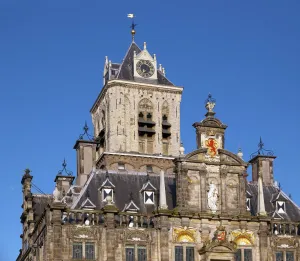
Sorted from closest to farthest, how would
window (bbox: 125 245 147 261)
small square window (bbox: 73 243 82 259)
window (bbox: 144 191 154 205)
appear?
1. small square window (bbox: 73 243 82 259)
2. window (bbox: 125 245 147 261)
3. window (bbox: 144 191 154 205)

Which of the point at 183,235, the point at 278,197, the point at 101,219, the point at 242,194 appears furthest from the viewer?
the point at 278,197

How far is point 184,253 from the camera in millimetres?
75125

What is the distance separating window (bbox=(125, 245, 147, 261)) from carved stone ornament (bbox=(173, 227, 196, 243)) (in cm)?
293

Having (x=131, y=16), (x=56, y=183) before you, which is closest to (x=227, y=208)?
(x=56, y=183)

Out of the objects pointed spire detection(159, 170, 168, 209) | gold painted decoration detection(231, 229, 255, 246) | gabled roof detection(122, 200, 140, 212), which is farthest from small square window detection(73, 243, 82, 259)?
gold painted decoration detection(231, 229, 255, 246)

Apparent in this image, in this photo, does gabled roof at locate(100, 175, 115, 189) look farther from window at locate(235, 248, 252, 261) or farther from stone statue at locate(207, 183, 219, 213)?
window at locate(235, 248, 252, 261)

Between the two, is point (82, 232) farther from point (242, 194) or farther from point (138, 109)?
point (138, 109)

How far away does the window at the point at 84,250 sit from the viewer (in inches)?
2869

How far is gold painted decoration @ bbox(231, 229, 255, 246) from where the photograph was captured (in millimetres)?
77125

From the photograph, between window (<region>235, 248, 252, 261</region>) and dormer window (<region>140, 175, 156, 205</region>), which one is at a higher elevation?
dormer window (<region>140, 175, 156, 205</region>)

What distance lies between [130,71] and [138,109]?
5.24 m

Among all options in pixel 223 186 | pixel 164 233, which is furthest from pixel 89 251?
pixel 223 186

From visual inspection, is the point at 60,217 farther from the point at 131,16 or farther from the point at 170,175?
the point at 131,16

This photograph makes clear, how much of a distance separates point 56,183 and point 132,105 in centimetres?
1301
